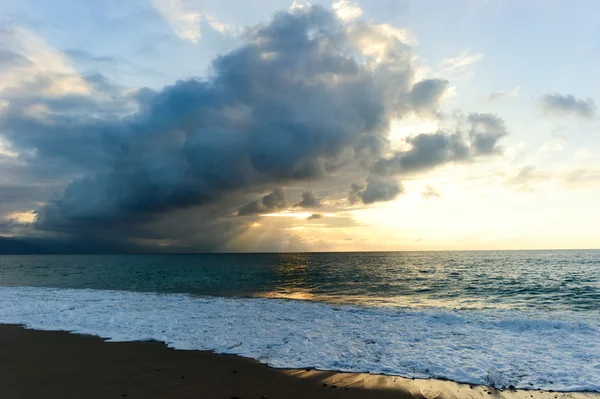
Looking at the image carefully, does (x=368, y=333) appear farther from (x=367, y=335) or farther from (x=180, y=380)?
(x=180, y=380)

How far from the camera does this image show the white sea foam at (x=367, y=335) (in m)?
11.1

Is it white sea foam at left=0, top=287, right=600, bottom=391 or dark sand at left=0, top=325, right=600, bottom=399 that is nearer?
dark sand at left=0, top=325, right=600, bottom=399

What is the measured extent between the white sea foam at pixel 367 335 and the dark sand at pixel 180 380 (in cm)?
76

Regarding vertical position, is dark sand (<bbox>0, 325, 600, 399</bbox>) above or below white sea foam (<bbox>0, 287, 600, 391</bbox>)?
above

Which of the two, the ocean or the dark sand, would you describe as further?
the ocean

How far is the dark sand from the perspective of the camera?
29.4 feet

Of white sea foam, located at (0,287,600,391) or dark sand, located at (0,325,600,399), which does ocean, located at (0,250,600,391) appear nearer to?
white sea foam, located at (0,287,600,391)

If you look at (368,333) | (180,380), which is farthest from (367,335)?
(180,380)

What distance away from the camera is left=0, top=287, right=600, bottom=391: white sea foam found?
36.4 feet

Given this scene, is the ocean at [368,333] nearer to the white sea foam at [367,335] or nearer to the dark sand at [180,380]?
the white sea foam at [367,335]

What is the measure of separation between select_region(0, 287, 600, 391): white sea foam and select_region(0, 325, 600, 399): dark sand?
0.76m

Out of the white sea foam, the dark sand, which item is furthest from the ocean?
the dark sand

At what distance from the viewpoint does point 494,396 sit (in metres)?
9.13

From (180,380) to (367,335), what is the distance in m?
8.38
